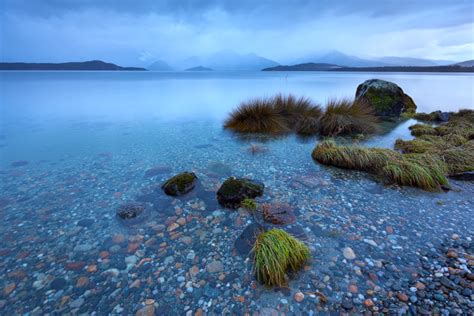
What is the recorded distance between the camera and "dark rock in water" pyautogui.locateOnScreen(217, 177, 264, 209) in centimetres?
509

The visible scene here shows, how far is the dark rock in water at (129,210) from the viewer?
4723 mm

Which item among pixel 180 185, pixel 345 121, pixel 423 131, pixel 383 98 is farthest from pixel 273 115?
pixel 383 98

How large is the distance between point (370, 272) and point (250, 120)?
Answer: 32.5 ft

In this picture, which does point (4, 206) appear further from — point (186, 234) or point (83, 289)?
point (186, 234)

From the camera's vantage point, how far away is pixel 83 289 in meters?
3.13

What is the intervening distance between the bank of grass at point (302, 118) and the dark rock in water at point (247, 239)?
8.10 meters

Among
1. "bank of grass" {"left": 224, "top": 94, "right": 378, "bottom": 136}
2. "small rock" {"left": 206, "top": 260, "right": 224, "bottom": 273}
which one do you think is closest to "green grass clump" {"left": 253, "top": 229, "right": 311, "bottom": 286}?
"small rock" {"left": 206, "top": 260, "right": 224, "bottom": 273}

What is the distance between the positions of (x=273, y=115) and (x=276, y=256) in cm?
1033

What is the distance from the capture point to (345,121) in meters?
11.4

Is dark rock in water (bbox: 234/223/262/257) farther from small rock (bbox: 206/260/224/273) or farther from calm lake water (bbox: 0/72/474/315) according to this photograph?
small rock (bbox: 206/260/224/273)

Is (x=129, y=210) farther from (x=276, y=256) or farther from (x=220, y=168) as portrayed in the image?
(x=276, y=256)

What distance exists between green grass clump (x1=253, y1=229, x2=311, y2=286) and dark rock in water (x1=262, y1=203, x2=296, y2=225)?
2.33 feet

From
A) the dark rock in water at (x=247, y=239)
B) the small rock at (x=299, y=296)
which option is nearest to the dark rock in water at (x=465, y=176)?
the dark rock in water at (x=247, y=239)

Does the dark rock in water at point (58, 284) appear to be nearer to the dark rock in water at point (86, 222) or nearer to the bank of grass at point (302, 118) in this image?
the dark rock in water at point (86, 222)
